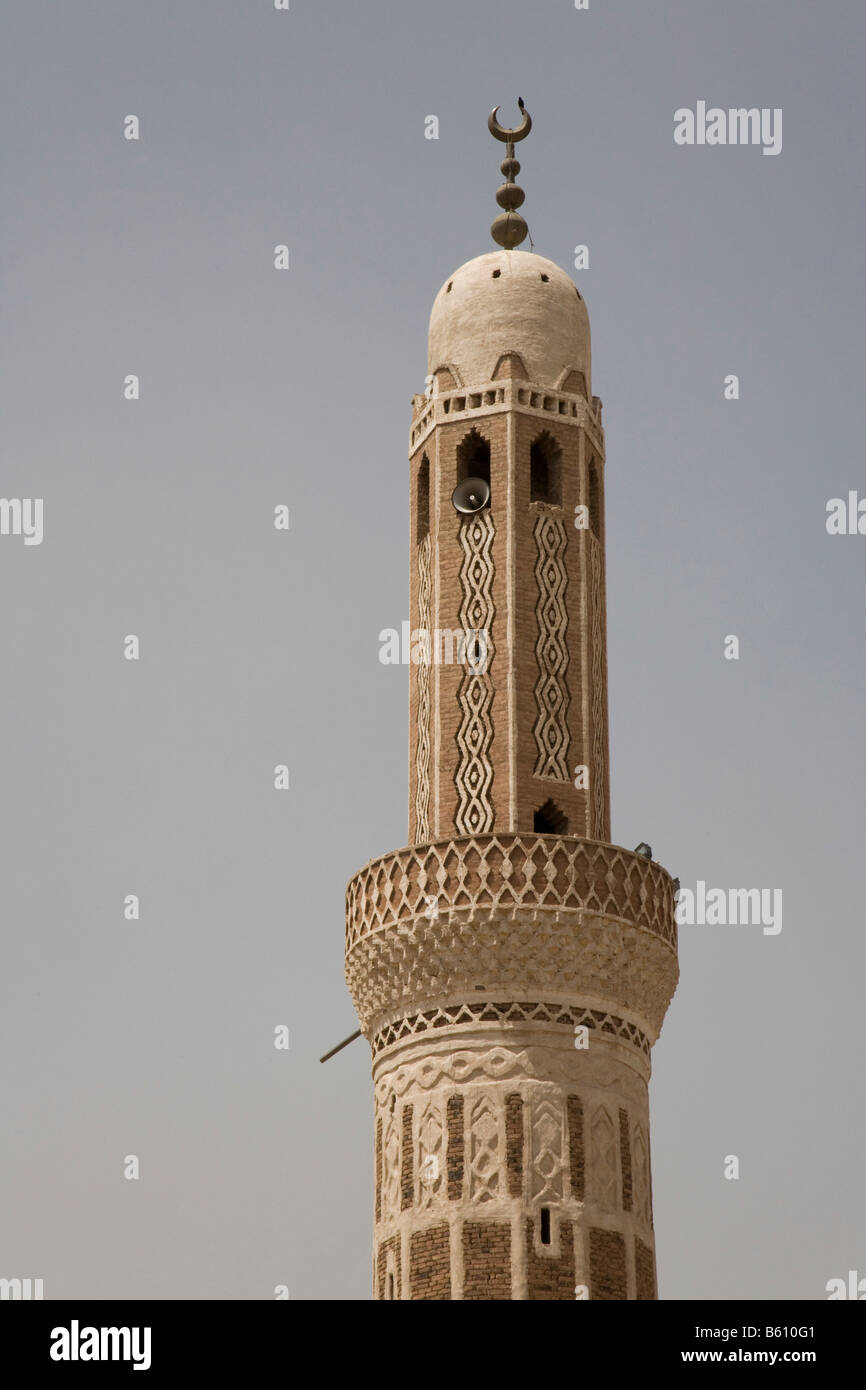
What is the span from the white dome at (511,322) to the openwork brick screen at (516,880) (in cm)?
661

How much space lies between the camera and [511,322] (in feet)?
119

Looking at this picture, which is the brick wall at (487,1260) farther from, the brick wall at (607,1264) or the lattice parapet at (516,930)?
the lattice parapet at (516,930)

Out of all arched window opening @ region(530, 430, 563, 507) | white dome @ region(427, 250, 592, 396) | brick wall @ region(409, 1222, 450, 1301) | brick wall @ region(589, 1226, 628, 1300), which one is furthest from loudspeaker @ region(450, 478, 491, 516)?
brick wall @ region(589, 1226, 628, 1300)

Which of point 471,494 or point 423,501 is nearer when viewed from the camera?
point 471,494

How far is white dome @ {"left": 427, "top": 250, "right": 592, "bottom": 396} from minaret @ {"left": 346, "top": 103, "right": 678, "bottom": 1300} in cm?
3

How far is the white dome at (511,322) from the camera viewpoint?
36188 mm

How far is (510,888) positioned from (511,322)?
799 centimetres

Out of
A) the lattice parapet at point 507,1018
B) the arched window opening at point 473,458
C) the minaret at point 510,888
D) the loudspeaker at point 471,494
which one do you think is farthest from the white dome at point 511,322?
the lattice parapet at point 507,1018

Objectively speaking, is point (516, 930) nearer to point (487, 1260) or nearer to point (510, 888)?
point (510, 888)

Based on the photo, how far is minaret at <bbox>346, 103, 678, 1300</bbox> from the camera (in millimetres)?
31578

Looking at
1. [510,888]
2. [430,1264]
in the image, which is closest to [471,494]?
[510,888]
